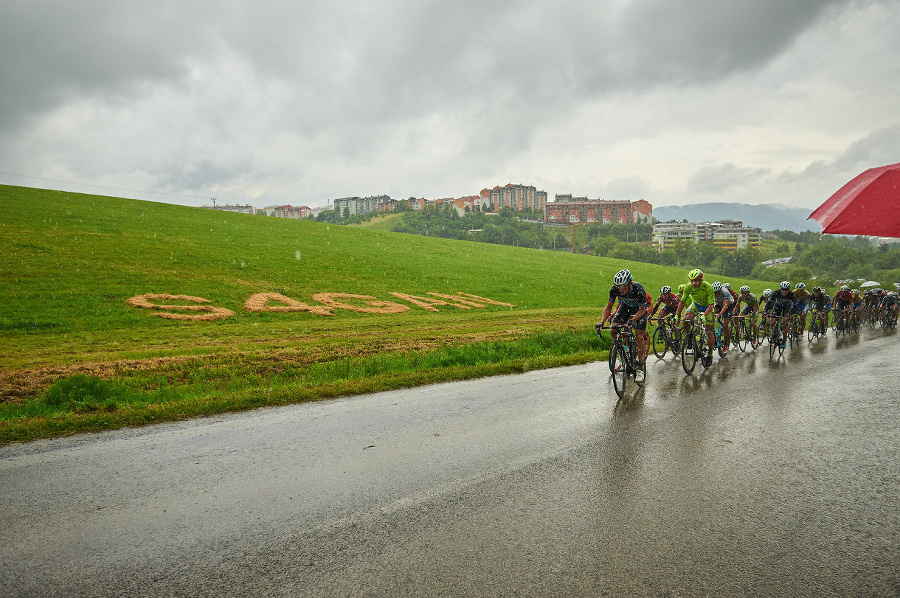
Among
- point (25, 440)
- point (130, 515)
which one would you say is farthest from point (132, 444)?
point (130, 515)

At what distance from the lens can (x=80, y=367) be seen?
1223 cm

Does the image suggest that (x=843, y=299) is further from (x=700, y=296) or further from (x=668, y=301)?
(x=668, y=301)

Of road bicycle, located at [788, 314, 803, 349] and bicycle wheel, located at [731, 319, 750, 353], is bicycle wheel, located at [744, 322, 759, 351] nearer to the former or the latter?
bicycle wheel, located at [731, 319, 750, 353]

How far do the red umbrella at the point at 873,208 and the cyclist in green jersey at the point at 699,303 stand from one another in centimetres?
1029

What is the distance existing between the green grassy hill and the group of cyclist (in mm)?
2587

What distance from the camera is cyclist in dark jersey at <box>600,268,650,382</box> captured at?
10594 millimetres

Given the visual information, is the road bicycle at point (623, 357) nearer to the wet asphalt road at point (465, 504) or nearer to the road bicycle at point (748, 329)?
the wet asphalt road at point (465, 504)

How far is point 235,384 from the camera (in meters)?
11.1

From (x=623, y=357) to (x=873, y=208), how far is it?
6.63m

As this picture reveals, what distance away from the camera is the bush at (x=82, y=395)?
8919 millimetres

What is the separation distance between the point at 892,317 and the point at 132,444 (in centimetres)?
3259

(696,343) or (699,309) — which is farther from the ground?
(699,309)

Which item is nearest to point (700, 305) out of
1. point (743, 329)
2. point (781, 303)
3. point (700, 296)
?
point (700, 296)

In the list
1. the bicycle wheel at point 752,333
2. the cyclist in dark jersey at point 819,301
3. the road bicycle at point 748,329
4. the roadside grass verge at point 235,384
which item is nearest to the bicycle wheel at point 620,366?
the roadside grass verge at point 235,384
